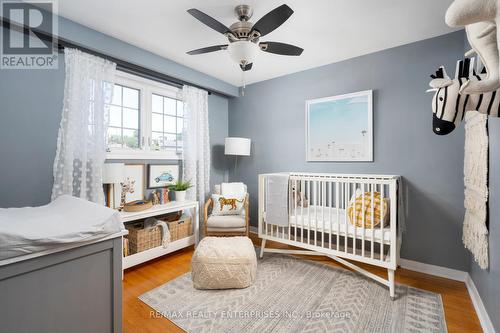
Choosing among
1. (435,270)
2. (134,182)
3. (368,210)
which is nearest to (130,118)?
(134,182)

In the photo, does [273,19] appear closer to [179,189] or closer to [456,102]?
[456,102]

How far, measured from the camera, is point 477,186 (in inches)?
66.4

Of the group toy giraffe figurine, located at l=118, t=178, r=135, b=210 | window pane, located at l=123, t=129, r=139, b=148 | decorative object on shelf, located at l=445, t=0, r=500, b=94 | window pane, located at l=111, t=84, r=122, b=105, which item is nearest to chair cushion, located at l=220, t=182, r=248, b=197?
toy giraffe figurine, located at l=118, t=178, r=135, b=210

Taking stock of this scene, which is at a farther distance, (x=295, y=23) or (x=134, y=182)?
(x=134, y=182)

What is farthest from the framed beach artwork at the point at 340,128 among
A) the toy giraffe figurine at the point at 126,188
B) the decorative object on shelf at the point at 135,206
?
the toy giraffe figurine at the point at 126,188

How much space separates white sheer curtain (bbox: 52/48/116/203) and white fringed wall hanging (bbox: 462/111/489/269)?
3.20 meters

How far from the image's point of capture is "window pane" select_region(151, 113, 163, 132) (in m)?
3.04

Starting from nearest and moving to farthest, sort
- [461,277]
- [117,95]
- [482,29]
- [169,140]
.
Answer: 1. [482,29]
2. [461,277]
3. [117,95]
4. [169,140]

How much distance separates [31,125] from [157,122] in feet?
4.20

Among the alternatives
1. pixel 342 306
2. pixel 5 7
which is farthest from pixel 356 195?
pixel 5 7

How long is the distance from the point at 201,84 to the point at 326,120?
180cm

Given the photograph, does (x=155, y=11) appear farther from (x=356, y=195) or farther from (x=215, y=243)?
(x=356, y=195)

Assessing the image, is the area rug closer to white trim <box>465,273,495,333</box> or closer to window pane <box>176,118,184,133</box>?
white trim <box>465,273,495,333</box>

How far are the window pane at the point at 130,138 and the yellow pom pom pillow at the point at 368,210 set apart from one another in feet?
8.46
